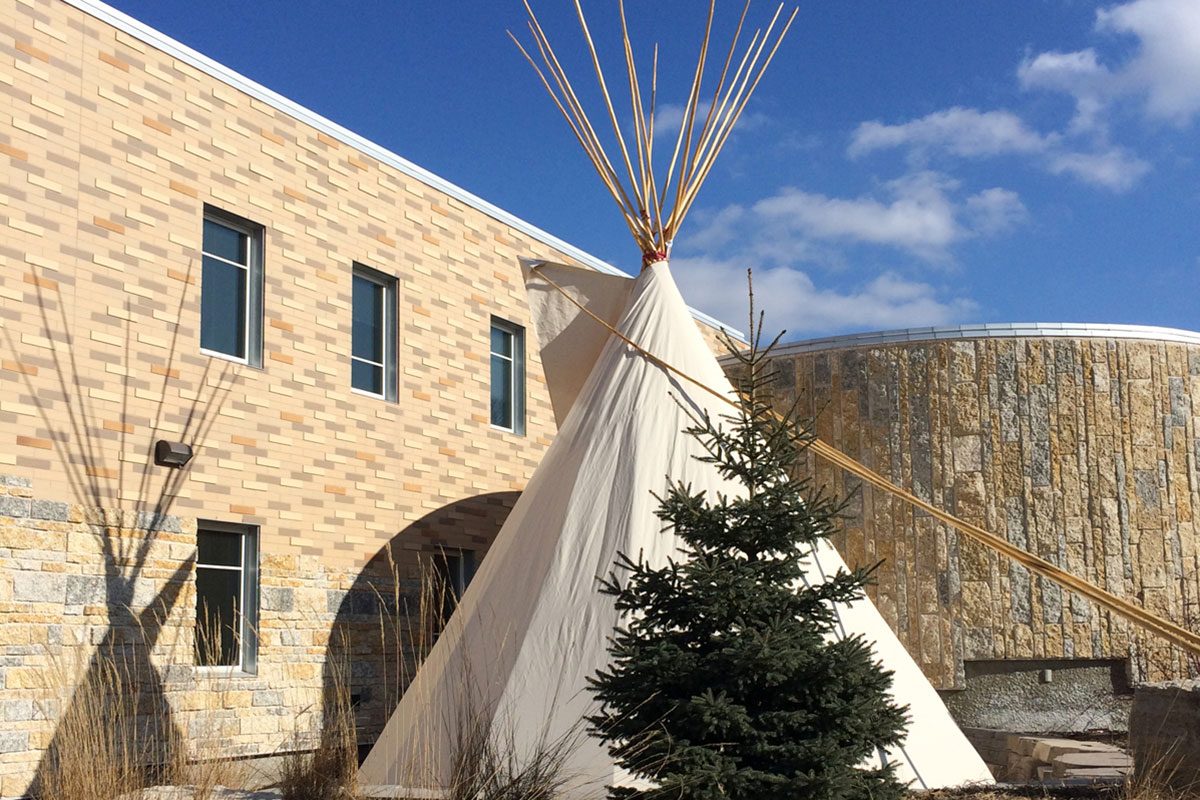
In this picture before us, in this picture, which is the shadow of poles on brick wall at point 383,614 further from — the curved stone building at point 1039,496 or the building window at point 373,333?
the curved stone building at point 1039,496

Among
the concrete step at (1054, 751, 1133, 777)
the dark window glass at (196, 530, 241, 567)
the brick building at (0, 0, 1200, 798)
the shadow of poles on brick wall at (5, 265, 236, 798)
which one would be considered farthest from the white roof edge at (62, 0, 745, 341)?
the concrete step at (1054, 751, 1133, 777)

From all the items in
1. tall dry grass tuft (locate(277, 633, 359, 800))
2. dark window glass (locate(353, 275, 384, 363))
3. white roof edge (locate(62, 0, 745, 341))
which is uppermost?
white roof edge (locate(62, 0, 745, 341))

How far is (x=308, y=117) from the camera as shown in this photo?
416 inches

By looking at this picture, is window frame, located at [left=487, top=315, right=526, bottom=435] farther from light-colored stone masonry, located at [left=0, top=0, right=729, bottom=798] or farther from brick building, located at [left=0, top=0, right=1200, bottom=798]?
light-colored stone masonry, located at [left=0, top=0, right=729, bottom=798]

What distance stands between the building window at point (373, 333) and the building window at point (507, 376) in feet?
5.16

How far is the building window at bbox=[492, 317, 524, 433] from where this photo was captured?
41.8ft

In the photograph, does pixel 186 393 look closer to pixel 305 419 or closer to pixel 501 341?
pixel 305 419

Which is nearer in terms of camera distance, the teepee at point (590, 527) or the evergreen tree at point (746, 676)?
the evergreen tree at point (746, 676)

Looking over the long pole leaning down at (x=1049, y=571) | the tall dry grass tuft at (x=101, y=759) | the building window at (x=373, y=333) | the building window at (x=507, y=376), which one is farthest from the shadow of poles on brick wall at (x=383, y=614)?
the long pole leaning down at (x=1049, y=571)

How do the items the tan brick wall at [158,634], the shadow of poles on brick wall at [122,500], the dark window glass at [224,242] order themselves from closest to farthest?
the tan brick wall at [158,634] < the shadow of poles on brick wall at [122,500] < the dark window glass at [224,242]

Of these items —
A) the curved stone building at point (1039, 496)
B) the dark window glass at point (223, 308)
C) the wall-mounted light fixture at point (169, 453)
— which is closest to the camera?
the wall-mounted light fixture at point (169, 453)

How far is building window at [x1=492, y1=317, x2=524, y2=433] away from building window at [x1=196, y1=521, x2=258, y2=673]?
357 centimetres

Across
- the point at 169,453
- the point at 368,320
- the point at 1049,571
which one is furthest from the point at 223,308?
the point at 1049,571

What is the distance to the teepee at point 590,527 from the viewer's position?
6520 mm
